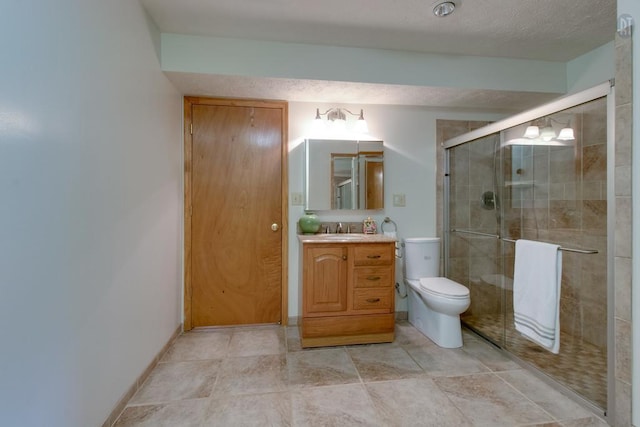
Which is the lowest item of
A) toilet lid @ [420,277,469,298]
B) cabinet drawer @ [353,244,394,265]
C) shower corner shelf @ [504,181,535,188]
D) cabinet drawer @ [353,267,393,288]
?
toilet lid @ [420,277,469,298]

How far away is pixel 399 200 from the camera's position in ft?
9.20

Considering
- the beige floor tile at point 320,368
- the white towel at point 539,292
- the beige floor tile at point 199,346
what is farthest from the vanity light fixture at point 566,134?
the beige floor tile at point 199,346

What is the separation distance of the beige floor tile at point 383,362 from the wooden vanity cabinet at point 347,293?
8cm

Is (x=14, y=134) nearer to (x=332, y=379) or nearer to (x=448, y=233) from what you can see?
(x=332, y=379)

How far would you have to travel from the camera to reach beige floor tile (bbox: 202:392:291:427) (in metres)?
1.45

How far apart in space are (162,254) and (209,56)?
1.43 metres

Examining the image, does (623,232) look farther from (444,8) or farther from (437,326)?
(444,8)

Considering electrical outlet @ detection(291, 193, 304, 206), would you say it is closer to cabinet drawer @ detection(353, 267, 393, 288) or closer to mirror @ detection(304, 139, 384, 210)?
mirror @ detection(304, 139, 384, 210)

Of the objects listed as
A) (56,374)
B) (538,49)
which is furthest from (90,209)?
(538,49)

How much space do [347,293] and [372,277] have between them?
9.0 inches

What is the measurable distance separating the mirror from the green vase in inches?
4.7

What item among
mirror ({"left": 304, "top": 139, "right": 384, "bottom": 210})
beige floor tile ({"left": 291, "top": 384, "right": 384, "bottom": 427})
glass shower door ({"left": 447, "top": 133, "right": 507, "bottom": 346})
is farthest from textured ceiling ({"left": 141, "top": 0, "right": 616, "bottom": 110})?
beige floor tile ({"left": 291, "top": 384, "right": 384, "bottom": 427})

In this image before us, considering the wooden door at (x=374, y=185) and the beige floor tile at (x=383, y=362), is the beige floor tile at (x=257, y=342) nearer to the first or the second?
the beige floor tile at (x=383, y=362)

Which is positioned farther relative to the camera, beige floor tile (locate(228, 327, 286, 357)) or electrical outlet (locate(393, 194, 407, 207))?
electrical outlet (locate(393, 194, 407, 207))
